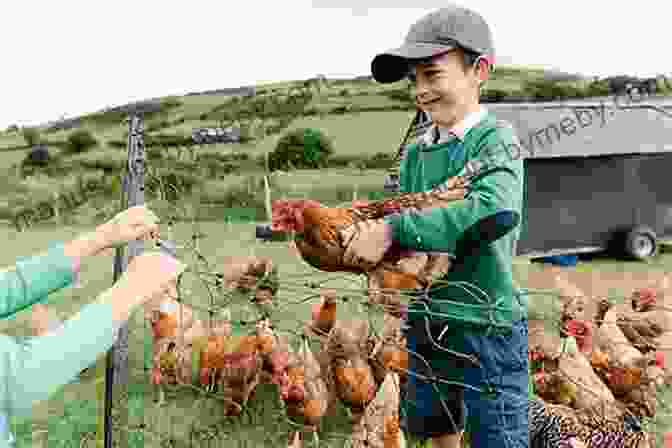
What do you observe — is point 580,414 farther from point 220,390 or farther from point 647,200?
point 647,200

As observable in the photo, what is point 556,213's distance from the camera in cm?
629

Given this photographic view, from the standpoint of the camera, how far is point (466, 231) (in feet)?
4.78

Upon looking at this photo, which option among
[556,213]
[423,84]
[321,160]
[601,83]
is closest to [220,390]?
[423,84]

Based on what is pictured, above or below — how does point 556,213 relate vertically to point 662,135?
below

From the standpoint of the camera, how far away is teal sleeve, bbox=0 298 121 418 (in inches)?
39.4

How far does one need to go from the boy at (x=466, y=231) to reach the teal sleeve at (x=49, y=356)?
0.61 metres

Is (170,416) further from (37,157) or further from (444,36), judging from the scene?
(37,157)

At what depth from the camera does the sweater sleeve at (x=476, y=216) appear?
4.74ft

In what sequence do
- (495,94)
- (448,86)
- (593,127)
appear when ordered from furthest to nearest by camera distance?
1. (495,94)
2. (593,127)
3. (448,86)

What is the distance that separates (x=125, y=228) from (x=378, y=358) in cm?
129

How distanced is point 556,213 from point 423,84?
5155 mm

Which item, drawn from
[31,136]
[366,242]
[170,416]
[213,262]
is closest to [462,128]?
[366,242]

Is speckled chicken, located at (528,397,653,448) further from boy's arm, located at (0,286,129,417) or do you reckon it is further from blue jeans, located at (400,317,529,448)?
boy's arm, located at (0,286,129,417)

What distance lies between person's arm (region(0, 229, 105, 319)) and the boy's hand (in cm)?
55
